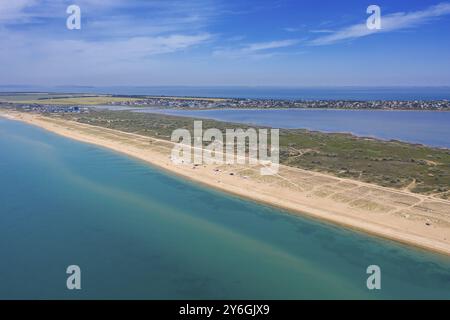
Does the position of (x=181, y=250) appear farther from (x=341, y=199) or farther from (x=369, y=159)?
(x=369, y=159)

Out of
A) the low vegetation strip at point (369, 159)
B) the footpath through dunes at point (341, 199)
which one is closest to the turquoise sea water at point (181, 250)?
the footpath through dunes at point (341, 199)

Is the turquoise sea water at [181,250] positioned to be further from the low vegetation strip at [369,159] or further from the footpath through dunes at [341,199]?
the low vegetation strip at [369,159]

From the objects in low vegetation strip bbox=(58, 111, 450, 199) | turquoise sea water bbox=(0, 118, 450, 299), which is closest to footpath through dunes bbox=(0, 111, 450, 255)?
turquoise sea water bbox=(0, 118, 450, 299)

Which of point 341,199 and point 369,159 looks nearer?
point 341,199

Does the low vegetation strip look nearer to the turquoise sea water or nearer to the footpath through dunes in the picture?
the footpath through dunes

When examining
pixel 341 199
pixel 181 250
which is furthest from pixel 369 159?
pixel 181 250
